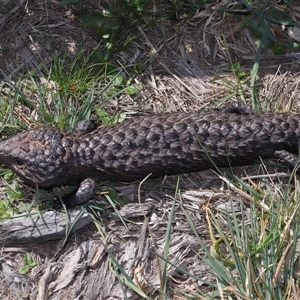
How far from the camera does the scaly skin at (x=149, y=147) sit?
4.62 meters

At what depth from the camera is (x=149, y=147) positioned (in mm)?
4668

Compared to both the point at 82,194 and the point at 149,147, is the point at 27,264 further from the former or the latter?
the point at 149,147

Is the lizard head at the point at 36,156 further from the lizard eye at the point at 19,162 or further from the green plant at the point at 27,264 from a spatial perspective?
the green plant at the point at 27,264

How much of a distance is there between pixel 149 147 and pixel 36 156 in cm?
83

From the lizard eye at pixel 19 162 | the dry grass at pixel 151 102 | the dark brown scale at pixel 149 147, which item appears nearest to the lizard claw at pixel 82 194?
the dark brown scale at pixel 149 147

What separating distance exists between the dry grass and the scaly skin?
262 millimetres

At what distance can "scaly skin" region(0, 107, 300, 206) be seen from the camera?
462cm

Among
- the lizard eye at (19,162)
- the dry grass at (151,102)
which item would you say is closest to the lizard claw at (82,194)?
the dry grass at (151,102)

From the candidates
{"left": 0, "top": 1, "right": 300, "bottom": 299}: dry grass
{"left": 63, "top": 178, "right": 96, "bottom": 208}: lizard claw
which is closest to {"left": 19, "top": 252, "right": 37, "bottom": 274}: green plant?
{"left": 0, "top": 1, "right": 300, "bottom": 299}: dry grass

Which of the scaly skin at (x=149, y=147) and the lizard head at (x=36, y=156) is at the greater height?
the lizard head at (x=36, y=156)

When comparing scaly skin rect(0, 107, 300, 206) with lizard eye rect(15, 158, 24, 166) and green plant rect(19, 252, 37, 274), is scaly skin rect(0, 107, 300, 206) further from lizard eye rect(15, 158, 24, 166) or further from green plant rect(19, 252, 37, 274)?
green plant rect(19, 252, 37, 274)

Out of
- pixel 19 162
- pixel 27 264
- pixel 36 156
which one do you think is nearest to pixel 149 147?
pixel 36 156

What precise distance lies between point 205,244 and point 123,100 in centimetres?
136

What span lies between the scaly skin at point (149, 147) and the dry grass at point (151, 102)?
10.3 inches
